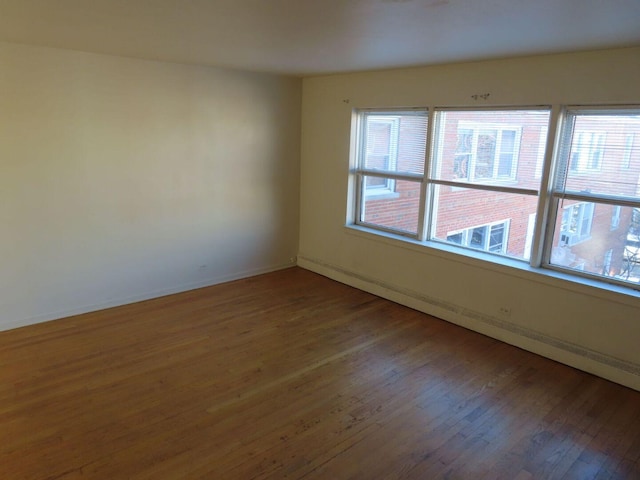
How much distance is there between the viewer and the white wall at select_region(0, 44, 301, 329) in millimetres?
3766

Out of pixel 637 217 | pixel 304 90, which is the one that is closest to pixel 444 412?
pixel 637 217

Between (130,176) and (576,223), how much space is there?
13.0 feet

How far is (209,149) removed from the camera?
4820mm

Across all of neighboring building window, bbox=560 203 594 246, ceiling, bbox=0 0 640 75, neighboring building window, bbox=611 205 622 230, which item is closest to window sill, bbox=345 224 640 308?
neighboring building window, bbox=560 203 594 246

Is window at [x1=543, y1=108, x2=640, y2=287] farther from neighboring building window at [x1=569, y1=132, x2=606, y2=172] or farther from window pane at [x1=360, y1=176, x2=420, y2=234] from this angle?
window pane at [x1=360, y1=176, x2=420, y2=234]

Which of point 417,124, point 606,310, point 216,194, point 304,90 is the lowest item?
point 606,310

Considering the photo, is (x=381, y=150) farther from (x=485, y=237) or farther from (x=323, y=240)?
(x=485, y=237)

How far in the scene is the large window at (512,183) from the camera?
128 inches

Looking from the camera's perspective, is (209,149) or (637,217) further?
(209,149)

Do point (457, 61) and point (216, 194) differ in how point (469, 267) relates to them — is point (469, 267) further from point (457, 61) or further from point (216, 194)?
point (216, 194)

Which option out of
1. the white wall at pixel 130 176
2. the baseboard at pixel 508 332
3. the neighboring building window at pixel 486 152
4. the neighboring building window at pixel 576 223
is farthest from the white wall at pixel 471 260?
the white wall at pixel 130 176

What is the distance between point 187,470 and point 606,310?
3.05m

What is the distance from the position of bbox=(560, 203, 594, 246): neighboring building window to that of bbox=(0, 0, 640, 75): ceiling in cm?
116

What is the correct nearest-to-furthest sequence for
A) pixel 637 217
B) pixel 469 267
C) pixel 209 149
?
pixel 637 217 < pixel 469 267 < pixel 209 149
